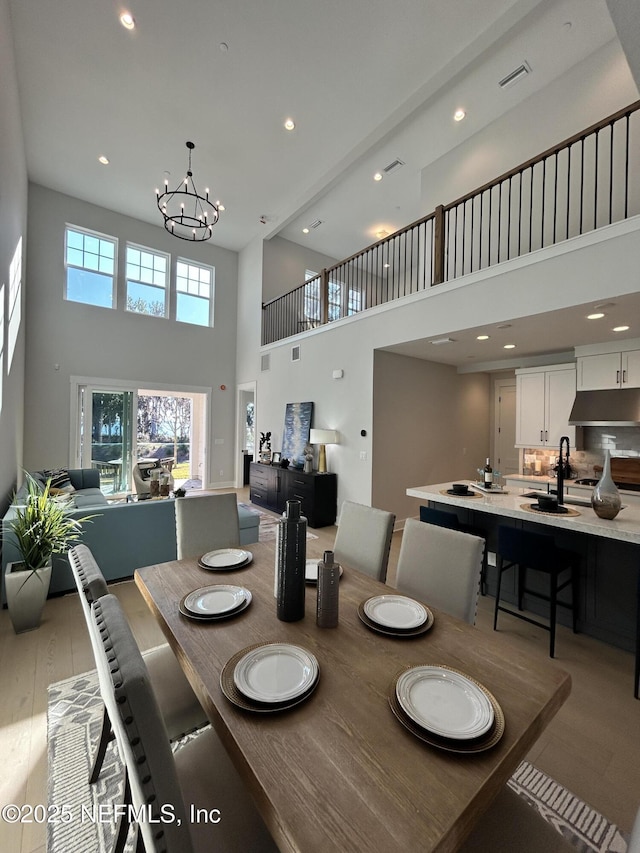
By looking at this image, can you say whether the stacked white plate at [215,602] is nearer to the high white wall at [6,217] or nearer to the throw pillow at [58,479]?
the high white wall at [6,217]

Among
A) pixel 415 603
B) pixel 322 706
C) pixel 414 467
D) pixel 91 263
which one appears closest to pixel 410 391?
pixel 414 467

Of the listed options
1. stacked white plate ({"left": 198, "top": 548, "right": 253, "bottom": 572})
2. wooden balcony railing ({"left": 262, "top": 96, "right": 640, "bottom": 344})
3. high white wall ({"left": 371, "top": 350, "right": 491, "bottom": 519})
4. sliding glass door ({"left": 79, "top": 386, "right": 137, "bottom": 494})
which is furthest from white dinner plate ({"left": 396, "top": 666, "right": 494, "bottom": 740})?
sliding glass door ({"left": 79, "top": 386, "right": 137, "bottom": 494})

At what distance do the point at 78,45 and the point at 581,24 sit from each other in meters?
5.38

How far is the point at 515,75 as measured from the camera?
4262 millimetres

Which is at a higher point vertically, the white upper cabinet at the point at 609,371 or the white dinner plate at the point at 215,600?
the white upper cabinet at the point at 609,371

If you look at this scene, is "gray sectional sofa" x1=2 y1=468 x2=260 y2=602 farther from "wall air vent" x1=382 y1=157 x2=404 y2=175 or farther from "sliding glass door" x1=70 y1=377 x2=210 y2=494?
"wall air vent" x1=382 y1=157 x2=404 y2=175

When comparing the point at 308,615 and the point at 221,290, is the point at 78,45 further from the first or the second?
the point at 308,615

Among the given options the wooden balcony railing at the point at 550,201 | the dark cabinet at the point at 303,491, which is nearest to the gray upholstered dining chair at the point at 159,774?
the dark cabinet at the point at 303,491

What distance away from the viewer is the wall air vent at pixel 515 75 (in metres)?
4.18

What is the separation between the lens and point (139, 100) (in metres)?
4.66

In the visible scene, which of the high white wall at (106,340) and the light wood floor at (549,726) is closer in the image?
the light wood floor at (549,726)

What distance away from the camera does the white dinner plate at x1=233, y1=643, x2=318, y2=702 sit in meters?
0.99

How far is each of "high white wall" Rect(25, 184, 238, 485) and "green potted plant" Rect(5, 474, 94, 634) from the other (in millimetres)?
4471

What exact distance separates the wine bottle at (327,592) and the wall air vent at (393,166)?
6.50 meters
